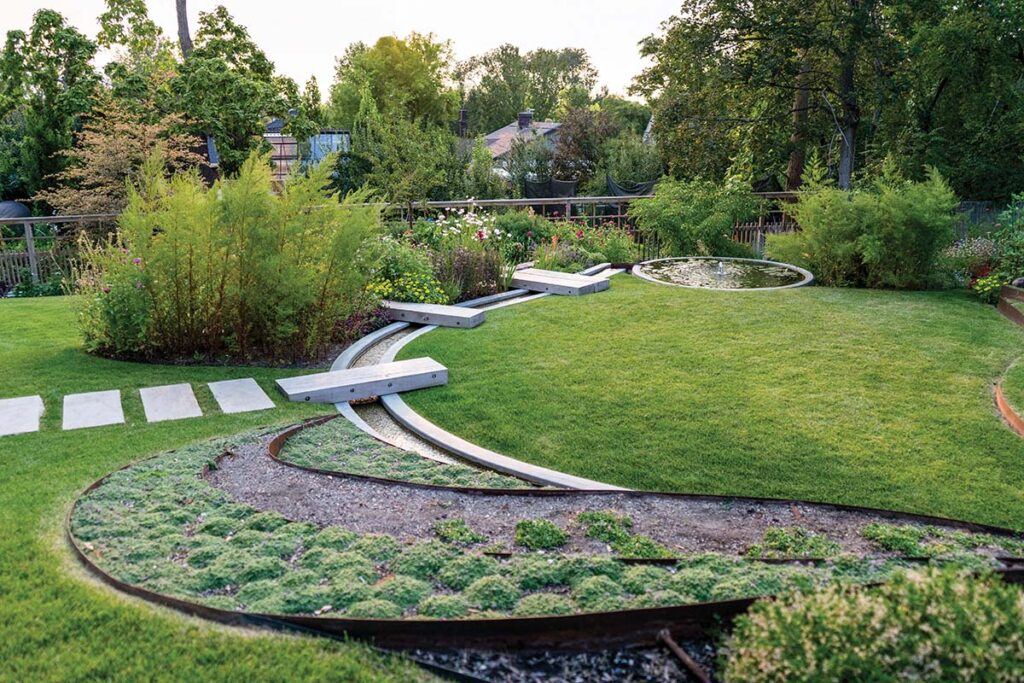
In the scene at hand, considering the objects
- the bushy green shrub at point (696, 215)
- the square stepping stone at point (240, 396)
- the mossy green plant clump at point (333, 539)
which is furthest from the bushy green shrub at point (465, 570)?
the bushy green shrub at point (696, 215)

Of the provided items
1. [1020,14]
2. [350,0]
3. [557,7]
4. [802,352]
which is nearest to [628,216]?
[557,7]

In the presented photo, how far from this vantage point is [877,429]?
4.60 metres

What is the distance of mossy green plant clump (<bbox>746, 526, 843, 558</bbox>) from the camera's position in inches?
119

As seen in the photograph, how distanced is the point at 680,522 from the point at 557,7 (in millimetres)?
9731

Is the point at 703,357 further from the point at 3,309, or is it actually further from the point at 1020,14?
the point at 1020,14

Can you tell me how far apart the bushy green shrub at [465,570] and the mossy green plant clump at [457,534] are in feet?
0.63

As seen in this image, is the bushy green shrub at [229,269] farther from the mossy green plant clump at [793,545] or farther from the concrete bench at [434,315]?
the mossy green plant clump at [793,545]

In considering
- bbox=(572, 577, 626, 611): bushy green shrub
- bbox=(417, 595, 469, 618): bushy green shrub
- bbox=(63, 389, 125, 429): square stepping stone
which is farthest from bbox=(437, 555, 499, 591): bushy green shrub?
bbox=(63, 389, 125, 429): square stepping stone

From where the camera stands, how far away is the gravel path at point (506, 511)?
3.19m

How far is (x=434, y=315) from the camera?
24.5ft

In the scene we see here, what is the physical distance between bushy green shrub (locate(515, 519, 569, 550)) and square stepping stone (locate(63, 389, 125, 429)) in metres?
2.81

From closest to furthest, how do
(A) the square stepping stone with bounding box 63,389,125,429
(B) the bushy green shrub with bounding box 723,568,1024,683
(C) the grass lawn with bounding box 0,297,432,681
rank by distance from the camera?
(B) the bushy green shrub with bounding box 723,568,1024,683
(C) the grass lawn with bounding box 0,297,432,681
(A) the square stepping stone with bounding box 63,389,125,429

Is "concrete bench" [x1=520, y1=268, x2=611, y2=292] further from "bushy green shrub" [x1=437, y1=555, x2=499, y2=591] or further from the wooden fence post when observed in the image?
the wooden fence post

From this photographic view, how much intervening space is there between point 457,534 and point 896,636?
1742mm
